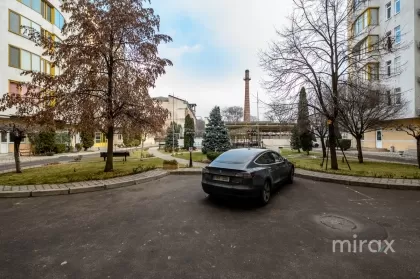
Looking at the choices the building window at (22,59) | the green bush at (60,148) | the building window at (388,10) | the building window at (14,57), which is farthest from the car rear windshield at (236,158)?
the building window at (388,10)

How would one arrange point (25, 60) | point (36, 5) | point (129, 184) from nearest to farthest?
point (129, 184), point (25, 60), point (36, 5)

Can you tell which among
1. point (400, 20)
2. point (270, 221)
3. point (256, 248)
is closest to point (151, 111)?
point (270, 221)

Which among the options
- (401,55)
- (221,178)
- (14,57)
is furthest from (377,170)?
(14,57)

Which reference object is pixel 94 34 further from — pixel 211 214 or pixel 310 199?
pixel 310 199

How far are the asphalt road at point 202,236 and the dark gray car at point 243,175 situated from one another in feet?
1.42

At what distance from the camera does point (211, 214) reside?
529 cm

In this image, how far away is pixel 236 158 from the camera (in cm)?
654

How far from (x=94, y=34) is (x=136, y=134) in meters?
4.80

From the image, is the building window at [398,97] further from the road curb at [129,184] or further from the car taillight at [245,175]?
the car taillight at [245,175]

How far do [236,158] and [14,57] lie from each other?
26715 mm

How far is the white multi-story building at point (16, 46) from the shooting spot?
2044 cm

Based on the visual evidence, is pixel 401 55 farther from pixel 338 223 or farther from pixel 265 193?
pixel 338 223

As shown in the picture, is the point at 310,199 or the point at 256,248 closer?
the point at 256,248

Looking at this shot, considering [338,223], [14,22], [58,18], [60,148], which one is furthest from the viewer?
[58,18]
